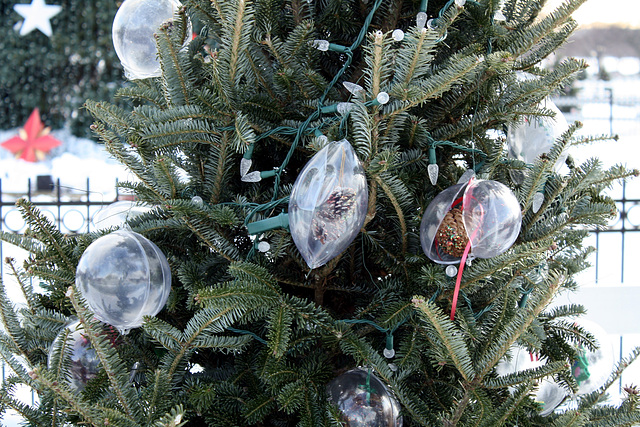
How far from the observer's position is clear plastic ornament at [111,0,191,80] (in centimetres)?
125

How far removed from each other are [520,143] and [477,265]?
0.38 m

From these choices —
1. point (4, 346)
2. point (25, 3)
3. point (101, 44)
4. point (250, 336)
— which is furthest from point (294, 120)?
point (25, 3)

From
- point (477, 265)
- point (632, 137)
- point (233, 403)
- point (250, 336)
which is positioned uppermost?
point (477, 265)

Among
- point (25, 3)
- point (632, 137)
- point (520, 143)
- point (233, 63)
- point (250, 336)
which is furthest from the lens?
point (632, 137)

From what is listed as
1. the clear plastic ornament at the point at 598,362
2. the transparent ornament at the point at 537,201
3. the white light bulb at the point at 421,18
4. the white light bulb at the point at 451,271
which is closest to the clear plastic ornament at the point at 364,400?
the white light bulb at the point at 451,271

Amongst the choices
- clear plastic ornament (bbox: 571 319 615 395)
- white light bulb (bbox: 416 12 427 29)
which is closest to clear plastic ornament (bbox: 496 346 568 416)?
clear plastic ornament (bbox: 571 319 615 395)

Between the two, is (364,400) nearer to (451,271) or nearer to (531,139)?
(451,271)

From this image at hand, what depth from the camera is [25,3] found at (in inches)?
292

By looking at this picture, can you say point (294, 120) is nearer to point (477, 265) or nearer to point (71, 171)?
point (477, 265)

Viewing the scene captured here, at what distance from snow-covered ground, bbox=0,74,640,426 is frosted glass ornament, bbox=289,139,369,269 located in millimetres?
549

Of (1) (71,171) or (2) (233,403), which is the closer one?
Answer: (2) (233,403)

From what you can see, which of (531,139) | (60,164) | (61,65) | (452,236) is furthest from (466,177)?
(61,65)

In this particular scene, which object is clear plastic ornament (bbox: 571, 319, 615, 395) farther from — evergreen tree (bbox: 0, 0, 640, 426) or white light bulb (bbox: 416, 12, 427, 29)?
white light bulb (bbox: 416, 12, 427, 29)

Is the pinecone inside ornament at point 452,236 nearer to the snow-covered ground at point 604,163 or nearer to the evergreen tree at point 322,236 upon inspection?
the evergreen tree at point 322,236
